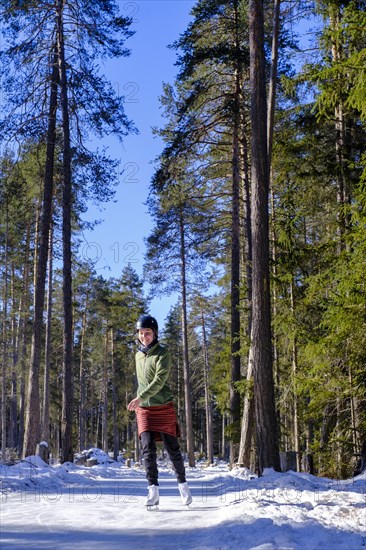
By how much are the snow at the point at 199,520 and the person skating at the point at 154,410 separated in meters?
0.46

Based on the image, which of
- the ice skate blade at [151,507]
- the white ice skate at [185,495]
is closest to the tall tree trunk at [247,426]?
the white ice skate at [185,495]

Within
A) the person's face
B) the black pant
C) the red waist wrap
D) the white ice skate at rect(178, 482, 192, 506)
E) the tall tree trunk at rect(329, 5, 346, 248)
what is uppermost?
the tall tree trunk at rect(329, 5, 346, 248)

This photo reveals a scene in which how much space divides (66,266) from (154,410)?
920 cm

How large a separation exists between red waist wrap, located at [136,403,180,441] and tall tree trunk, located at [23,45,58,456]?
26.0 ft

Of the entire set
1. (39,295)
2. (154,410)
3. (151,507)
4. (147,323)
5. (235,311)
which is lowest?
(151,507)

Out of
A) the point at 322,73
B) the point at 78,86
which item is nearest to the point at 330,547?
the point at 322,73

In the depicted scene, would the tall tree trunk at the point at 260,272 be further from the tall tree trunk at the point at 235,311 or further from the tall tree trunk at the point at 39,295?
the tall tree trunk at the point at 39,295

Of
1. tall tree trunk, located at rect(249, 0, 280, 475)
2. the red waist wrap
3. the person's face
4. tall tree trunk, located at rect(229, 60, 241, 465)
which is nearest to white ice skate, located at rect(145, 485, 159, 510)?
the red waist wrap

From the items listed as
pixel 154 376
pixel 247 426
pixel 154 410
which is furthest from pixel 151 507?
pixel 247 426

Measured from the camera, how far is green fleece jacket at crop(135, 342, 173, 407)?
5.96 m

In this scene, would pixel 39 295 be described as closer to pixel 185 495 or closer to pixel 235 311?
pixel 235 311

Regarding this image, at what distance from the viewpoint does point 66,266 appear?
14.5 metres

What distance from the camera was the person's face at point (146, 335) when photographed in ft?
20.2

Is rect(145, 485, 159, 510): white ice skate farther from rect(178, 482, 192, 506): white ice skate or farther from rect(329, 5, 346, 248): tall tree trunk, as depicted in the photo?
rect(329, 5, 346, 248): tall tree trunk
